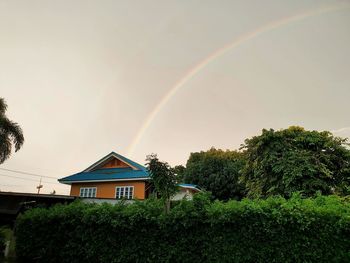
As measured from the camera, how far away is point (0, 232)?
1495 centimetres

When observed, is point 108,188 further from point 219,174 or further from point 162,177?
point 219,174

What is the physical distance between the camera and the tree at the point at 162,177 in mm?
11555

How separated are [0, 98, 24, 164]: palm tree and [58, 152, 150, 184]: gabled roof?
5.55 meters

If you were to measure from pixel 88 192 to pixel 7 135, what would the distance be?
9486 mm

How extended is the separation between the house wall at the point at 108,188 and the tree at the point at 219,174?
1649 centimetres

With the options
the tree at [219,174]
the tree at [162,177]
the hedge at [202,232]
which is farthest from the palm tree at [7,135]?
the tree at [219,174]

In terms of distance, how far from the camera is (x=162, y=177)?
1161cm

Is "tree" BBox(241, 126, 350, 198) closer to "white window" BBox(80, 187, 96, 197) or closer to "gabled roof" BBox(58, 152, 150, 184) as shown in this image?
"gabled roof" BBox(58, 152, 150, 184)

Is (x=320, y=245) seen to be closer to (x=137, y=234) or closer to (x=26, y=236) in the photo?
(x=137, y=234)

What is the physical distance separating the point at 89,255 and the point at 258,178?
49.0 feet

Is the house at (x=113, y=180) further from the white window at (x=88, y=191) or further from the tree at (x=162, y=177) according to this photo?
the tree at (x=162, y=177)

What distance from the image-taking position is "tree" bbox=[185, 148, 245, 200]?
39.7 meters

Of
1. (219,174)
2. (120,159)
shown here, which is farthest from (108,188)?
(219,174)

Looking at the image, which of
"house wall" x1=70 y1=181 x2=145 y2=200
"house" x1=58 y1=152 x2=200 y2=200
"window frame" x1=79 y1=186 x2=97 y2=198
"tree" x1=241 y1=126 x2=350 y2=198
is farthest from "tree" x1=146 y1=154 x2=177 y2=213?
"window frame" x1=79 y1=186 x2=97 y2=198
